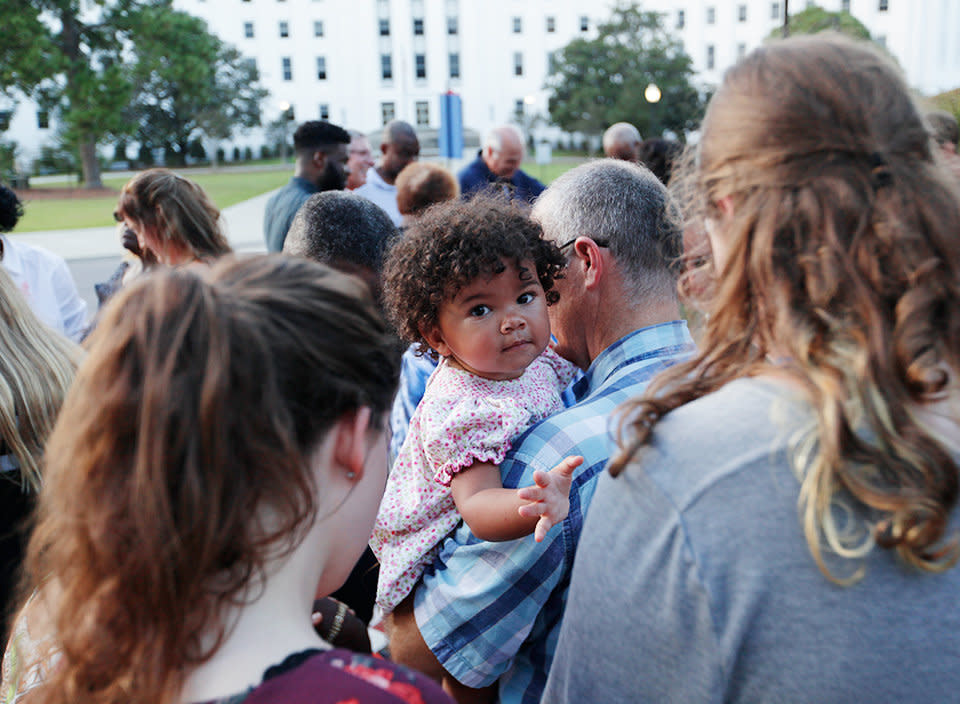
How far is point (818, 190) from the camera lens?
1.06 meters

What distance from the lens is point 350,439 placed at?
1.18m

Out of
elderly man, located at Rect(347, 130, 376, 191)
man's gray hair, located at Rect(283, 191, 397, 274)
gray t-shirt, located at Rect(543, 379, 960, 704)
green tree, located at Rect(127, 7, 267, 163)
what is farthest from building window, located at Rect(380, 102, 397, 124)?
gray t-shirt, located at Rect(543, 379, 960, 704)

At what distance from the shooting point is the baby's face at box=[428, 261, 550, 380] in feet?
7.37

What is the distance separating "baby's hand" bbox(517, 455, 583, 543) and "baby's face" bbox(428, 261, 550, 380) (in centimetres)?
59

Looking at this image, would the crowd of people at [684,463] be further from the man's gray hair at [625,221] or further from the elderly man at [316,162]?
the elderly man at [316,162]

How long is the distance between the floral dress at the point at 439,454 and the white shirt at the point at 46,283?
3.49 m

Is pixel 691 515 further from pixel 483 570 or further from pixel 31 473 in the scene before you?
pixel 31 473

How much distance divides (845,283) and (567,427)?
3.08 ft

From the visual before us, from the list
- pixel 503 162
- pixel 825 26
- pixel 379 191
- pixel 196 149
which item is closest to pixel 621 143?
pixel 503 162

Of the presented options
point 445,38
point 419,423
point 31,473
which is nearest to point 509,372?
point 419,423

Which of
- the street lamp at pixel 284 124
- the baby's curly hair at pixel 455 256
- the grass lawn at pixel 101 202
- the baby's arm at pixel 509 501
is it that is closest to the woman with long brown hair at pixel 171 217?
the baby's curly hair at pixel 455 256

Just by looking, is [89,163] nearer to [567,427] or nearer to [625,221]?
[625,221]

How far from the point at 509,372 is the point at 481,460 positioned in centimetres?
37

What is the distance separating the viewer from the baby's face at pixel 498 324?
2.25 m
